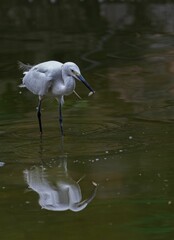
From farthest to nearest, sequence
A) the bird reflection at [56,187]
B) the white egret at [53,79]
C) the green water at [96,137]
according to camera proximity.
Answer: the white egret at [53,79]
the bird reflection at [56,187]
the green water at [96,137]

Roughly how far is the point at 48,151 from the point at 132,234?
10.1 feet

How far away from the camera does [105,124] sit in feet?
34.3

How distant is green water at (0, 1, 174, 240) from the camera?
6832mm

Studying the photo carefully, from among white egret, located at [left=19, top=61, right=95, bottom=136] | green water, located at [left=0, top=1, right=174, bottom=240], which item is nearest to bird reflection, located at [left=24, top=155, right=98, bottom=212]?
green water, located at [left=0, top=1, right=174, bottom=240]

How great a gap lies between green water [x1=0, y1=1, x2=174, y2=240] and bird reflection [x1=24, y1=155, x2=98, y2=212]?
1 centimetres

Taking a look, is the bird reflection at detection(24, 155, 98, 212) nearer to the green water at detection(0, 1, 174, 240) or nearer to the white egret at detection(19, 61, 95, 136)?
the green water at detection(0, 1, 174, 240)

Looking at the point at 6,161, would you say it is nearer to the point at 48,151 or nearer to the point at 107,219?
the point at 48,151

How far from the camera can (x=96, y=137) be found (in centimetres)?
981

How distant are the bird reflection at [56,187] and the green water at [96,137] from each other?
10 millimetres

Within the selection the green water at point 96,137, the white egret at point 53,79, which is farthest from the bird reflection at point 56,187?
the white egret at point 53,79

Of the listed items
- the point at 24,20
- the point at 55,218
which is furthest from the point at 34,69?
the point at 24,20

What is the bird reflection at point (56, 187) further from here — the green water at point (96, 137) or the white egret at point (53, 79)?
the white egret at point (53, 79)

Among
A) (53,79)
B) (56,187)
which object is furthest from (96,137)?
(56,187)

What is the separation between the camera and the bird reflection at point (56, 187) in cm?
728
